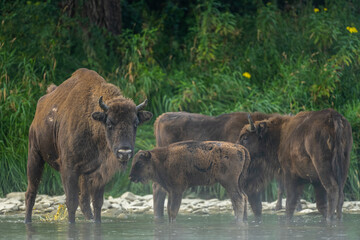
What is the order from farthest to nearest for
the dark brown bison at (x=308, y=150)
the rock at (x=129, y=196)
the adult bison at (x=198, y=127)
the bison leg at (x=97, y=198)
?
1. the rock at (x=129, y=196)
2. the adult bison at (x=198, y=127)
3. the dark brown bison at (x=308, y=150)
4. the bison leg at (x=97, y=198)

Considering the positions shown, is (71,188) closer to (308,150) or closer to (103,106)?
(103,106)

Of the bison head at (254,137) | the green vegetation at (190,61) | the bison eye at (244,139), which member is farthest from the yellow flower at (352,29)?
the bison eye at (244,139)

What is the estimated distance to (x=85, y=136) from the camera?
33.9ft

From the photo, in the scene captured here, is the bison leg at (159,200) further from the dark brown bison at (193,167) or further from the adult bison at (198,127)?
the adult bison at (198,127)

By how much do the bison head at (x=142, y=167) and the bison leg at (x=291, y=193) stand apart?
2.12m

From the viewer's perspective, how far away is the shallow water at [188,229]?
9031 millimetres

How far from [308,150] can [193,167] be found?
1.76 m

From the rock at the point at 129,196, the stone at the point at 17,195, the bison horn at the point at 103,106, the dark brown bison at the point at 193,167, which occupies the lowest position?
the rock at the point at 129,196

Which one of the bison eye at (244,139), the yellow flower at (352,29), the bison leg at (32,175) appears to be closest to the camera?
the bison leg at (32,175)

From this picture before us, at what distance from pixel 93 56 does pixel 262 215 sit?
717cm

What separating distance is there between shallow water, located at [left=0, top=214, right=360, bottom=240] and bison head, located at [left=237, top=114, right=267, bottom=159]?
1197 millimetres

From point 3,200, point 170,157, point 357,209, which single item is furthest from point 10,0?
point 357,209

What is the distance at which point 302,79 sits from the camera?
16.2 m

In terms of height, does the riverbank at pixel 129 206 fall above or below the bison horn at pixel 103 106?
below
